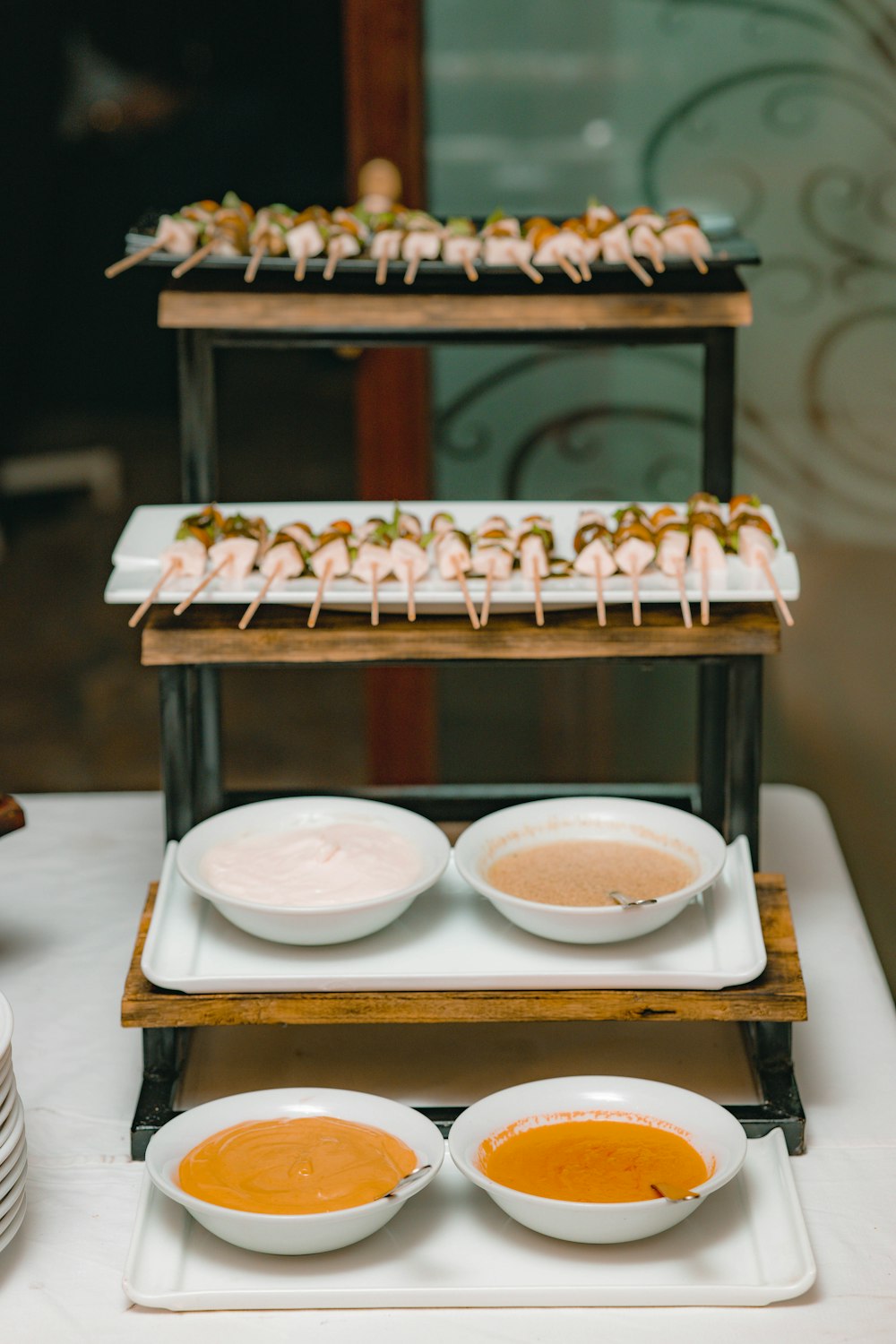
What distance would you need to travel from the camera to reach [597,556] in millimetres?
1665

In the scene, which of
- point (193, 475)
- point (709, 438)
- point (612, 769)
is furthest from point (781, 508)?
point (193, 475)

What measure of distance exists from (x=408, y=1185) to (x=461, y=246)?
117 cm

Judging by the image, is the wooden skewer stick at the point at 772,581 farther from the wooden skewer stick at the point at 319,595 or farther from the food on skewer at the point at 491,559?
the wooden skewer stick at the point at 319,595

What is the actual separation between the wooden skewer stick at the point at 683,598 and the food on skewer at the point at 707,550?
17 millimetres

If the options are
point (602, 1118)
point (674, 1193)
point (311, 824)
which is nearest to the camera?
point (674, 1193)

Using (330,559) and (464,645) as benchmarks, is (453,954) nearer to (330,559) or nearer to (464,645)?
(464,645)

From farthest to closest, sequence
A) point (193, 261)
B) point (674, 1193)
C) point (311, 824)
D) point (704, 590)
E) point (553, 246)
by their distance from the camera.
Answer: point (553, 246) → point (193, 261) → point (311, 824) → point (704, 590) → point (674, 1193)

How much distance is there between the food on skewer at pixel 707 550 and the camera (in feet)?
5.33

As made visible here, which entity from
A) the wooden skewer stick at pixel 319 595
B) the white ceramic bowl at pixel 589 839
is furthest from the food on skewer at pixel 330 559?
the white ceramic bowl at pixel 589 839

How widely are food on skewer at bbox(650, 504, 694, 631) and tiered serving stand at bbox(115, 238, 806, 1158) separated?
5 centimetres

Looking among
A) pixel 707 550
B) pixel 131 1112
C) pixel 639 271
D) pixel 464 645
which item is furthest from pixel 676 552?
pixel 131 1112

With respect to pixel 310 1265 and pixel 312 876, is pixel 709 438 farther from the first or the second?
pixel 310 1265

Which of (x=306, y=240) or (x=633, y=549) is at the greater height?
(x=306, y=240)

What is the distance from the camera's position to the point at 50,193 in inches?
148
